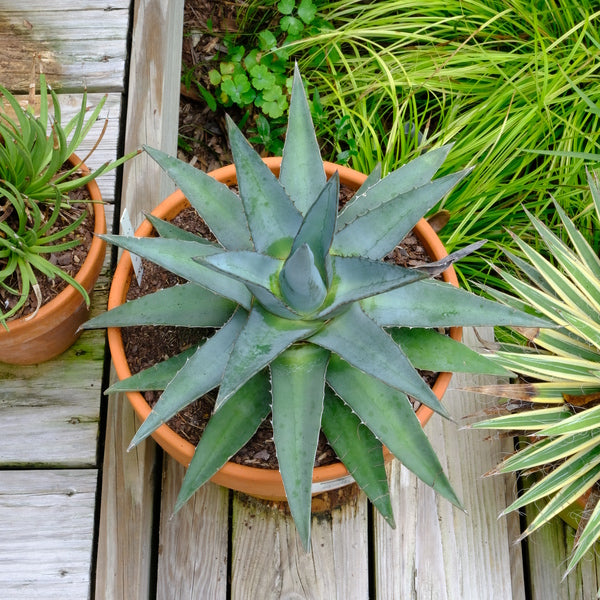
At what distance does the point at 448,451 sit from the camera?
50.6 inches

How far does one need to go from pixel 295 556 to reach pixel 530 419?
0.51m

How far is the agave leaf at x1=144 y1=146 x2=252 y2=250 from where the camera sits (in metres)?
0.88

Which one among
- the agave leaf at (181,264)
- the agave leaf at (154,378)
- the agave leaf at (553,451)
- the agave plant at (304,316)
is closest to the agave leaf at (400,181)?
the agave plant at (304,316)

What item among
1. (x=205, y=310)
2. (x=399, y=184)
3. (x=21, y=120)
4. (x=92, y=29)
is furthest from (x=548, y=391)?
(x=92, y=29)

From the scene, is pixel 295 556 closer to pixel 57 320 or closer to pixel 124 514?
pixel 124 514

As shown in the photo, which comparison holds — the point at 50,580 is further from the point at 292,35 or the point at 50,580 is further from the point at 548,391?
the point at 292,35

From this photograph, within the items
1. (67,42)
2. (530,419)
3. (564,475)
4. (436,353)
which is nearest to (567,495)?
(564,475)

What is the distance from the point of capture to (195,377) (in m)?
0.82

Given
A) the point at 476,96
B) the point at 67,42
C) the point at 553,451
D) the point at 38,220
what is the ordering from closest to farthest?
→ the point at 38,220 < the point at 553,451 < the point at 67,42 < the point at 476,96

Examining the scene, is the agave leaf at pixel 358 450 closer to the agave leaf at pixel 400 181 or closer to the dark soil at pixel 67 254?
the agave leaf at pixel 400 181

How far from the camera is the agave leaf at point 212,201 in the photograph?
883 mm

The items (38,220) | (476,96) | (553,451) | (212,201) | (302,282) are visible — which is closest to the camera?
(302,282)

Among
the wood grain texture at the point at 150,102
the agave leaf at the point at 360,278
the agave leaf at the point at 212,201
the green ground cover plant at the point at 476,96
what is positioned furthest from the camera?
the green ground cover plant at the point at 476,96

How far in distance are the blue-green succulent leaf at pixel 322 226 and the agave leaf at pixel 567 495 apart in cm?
69
